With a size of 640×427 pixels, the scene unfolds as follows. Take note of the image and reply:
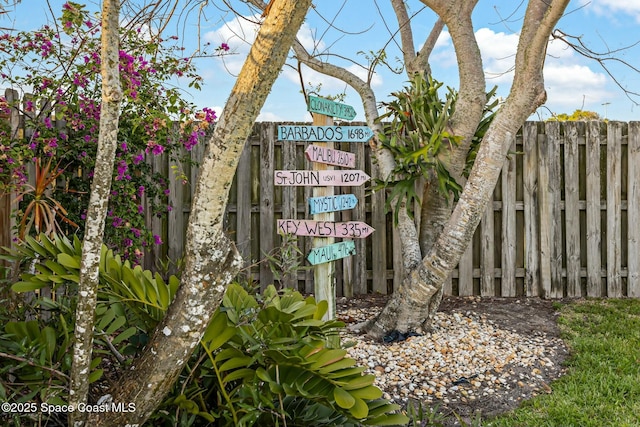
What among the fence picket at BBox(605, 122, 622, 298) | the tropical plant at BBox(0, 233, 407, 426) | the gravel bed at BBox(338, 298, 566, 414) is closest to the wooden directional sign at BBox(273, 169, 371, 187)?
the gravel bed at BBox(338, 298, 566, 414)

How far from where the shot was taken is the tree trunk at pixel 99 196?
2182 millimetres

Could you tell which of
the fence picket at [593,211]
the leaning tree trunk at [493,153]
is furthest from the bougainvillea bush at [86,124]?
the fence picket at [593,211]

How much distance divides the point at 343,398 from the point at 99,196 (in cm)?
117

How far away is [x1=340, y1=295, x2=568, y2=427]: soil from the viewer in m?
4.00

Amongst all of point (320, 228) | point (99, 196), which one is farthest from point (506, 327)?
point (99, 196)

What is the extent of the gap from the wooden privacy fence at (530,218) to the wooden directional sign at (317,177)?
2.57 meters

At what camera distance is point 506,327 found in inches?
226

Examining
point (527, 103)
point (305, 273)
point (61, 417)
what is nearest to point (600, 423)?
point (527, 103)

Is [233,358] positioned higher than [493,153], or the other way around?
[493,153]

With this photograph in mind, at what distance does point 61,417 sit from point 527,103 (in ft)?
12.7

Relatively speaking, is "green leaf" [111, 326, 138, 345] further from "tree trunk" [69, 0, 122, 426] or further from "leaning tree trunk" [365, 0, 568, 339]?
"leaning tree trunk" [365, 0, 568, 339]

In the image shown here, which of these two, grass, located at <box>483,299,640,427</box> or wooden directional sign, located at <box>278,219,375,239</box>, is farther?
wooden directional sign, located at <box>278,219,375,239</box>

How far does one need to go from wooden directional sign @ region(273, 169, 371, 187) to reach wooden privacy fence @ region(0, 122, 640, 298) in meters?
2.58

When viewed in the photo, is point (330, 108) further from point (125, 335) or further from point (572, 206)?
point (572, 206)
